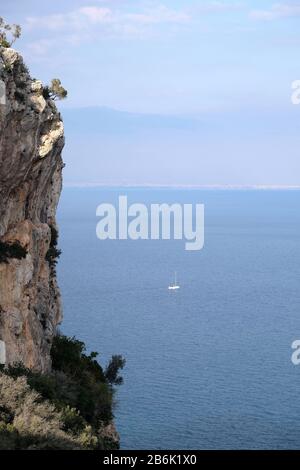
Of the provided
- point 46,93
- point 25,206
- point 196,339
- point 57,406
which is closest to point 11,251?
point 25,206

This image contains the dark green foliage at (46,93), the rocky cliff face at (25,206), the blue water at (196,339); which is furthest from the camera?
the blue water at (196,339)

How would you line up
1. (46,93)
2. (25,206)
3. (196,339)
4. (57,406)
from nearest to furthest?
1. (57,406)
2. (25,206)
3. (46,93)
4. (196,339)

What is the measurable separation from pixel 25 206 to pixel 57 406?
23.6 feet

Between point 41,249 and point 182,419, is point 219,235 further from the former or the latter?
point 41,249

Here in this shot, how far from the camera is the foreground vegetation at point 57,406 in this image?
58.2 ft

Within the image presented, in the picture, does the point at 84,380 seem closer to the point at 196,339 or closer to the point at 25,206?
the point at 25,206

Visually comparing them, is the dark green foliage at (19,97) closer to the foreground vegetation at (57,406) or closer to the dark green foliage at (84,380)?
the foreground vegetation at (57,406)

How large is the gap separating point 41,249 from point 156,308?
71.0 meters

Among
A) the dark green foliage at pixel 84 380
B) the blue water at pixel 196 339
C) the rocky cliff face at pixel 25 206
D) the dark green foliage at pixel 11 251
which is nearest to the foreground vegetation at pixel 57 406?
the dark green foliage at pixel 84 380

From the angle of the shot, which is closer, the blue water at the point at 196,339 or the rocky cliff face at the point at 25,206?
the rocky cliff face at the point at 25,206

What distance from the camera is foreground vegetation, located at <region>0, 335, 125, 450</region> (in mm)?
17734

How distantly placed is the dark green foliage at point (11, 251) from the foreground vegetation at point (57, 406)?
132 inches

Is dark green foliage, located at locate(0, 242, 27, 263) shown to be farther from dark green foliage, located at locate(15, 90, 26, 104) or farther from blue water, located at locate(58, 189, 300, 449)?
blue water, located at locate(58, 189, 300, 449)

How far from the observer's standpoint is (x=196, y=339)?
79938mm
